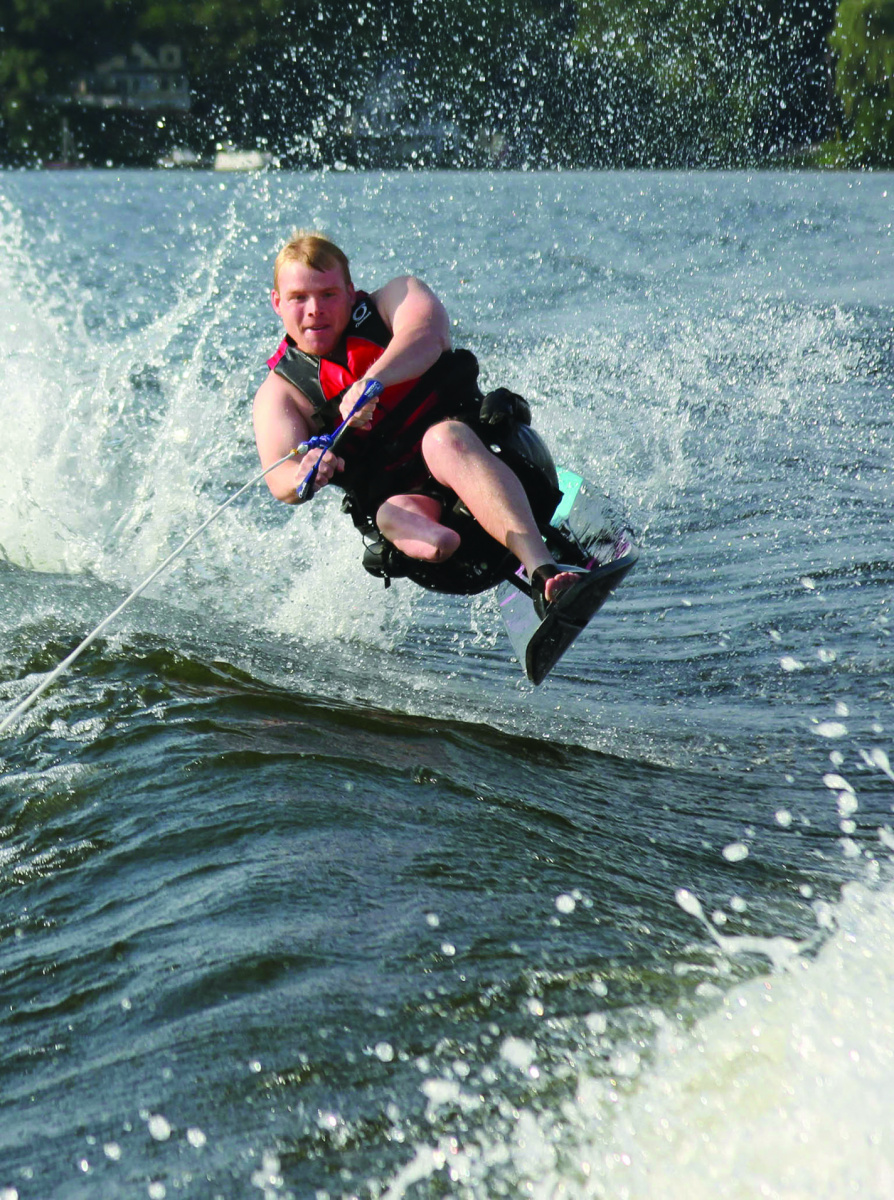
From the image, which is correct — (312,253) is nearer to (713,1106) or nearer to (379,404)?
(379,404)

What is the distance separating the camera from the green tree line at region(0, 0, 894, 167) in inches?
915

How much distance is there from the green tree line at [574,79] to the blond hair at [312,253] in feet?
62.4

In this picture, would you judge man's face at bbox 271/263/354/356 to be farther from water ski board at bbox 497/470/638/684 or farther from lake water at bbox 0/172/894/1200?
lake water at bbox 0/172/894/1200

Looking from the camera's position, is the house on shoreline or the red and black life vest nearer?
the red and black life vest

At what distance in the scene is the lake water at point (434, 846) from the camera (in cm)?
223

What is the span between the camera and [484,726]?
418cm

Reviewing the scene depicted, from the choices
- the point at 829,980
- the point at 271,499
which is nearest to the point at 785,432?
the point at 271,499

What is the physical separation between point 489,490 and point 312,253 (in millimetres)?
865

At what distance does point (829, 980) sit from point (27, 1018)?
148 cm

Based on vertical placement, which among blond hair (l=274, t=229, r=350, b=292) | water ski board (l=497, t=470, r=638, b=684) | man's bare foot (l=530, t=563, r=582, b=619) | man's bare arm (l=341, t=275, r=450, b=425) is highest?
blond hair (l=274, t=229, r=350, b=292)

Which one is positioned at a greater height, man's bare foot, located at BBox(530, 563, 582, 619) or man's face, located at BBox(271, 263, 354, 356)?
man's face, located at BBox(271, 263, 354, 356)

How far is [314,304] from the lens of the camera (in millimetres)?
3996

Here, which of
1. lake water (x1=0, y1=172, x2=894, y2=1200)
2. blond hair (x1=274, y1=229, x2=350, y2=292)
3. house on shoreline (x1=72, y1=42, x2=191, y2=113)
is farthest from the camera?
house on shoreline (x1=72, y1=42, x2=191, y2=113)

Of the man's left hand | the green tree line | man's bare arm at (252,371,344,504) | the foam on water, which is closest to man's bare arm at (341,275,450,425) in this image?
the man's left hand
